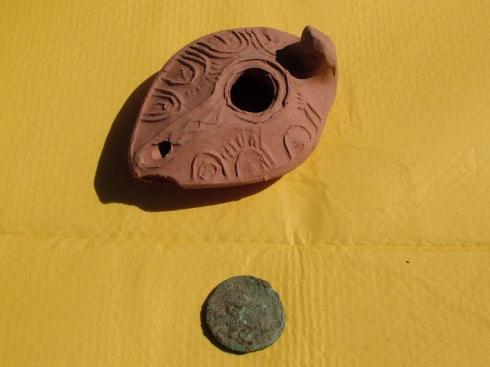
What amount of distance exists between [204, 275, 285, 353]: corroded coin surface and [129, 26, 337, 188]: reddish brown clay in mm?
322

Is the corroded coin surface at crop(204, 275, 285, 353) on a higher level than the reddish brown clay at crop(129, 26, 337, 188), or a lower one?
lower

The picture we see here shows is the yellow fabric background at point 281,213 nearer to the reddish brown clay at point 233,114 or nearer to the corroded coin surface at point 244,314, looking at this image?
the corroded coin surface at point 244,314

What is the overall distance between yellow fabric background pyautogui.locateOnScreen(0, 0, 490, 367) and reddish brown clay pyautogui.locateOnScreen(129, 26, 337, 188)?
18cm

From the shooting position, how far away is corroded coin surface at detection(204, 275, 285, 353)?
1.56m

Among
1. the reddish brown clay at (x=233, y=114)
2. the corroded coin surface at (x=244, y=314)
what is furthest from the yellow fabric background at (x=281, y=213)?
the reddish brown clay at (x=233, y=114)

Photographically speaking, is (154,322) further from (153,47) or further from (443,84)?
(443,84)

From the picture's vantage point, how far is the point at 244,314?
158 cm

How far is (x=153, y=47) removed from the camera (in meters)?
2.02

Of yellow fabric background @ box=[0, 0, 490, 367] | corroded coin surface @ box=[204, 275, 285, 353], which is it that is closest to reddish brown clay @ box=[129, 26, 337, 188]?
yellow fabric background @ box=[0, 0, 490, 367]

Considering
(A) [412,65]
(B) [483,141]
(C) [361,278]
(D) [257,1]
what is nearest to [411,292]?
(C) [361,278]

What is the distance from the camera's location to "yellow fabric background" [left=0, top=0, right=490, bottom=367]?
1.59m

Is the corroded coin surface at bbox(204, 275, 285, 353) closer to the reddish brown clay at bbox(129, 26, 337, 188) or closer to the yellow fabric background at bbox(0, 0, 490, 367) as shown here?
the yellow fabric background at bbox(0, 0, 490, 367)

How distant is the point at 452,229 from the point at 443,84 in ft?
1.83

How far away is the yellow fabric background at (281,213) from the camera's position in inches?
62.7
